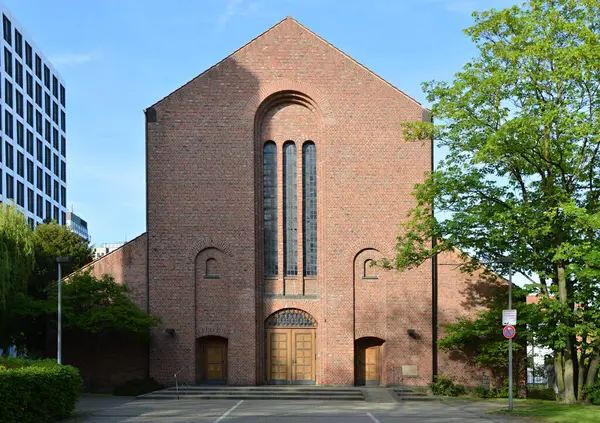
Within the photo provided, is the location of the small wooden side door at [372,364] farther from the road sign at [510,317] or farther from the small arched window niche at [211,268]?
the road sign at [510,317]

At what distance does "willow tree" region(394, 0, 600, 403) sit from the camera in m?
28.5

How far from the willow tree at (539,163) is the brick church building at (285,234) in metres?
4.60

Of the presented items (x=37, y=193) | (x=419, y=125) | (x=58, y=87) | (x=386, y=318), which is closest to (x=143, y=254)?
(x=386, y=318)

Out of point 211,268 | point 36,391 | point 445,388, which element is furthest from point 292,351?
point 36,391

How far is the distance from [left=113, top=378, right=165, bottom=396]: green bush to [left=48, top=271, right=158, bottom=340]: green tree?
6.11 ft

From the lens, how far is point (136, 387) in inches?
1332

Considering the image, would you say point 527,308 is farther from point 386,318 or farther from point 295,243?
point 295,243

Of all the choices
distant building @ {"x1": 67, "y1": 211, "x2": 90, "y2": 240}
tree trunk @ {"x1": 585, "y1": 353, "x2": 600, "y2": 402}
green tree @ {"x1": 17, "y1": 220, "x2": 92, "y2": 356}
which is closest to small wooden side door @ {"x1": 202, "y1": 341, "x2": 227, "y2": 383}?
green tree @ {"x1": 17, "y1": 220, "x2": 92, "y2": 356}

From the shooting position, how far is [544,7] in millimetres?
29750

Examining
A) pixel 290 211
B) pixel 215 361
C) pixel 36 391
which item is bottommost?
pixel 215 361

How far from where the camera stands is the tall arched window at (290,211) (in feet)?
120

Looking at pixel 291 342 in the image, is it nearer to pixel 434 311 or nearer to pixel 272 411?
pixel 434 311

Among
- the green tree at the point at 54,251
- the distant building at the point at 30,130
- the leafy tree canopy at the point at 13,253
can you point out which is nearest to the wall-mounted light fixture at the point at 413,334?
the leafy tree canopy at the point at 13,253

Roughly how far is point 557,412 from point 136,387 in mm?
16769
